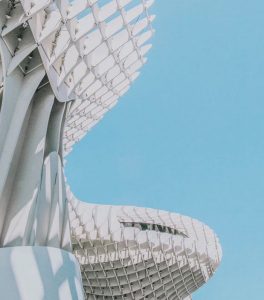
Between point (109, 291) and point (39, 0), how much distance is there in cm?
4352

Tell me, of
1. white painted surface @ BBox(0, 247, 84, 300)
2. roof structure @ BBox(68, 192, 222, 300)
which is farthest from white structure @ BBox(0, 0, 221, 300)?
roof structure @ BBox(68, 192, 222, 300)

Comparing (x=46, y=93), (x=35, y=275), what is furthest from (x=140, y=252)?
(x=35, y=275)

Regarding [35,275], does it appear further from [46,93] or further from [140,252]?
[140,252]

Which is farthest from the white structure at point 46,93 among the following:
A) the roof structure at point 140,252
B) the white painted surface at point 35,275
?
the roof structure at point 140,252

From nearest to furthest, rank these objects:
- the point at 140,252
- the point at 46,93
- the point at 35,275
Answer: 1. the point at 35,275
2. the point at 46,93
3. the point at 140,252

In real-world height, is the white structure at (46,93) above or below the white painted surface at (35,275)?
above

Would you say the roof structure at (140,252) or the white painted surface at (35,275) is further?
the roof structure at (140,252)

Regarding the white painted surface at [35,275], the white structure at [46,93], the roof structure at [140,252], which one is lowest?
the roof structure at [140,252]

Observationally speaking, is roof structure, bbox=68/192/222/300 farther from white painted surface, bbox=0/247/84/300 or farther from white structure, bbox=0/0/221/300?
white painted surface, bbox=0/247/84/300

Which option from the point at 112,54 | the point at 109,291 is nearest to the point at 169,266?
the point at 109,291

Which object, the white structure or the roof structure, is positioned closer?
the white structure

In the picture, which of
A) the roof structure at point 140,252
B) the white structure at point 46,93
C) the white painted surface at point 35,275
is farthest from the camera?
the roof structure at point 140,252

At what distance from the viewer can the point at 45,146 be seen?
13.9m

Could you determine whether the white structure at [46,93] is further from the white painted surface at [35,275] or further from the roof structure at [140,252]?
the roof structure at [140,252]
